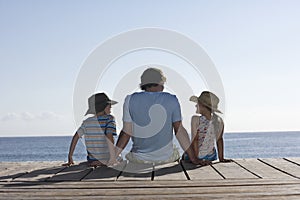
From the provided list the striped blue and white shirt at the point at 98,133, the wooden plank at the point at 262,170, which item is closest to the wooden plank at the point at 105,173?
the striped blue and white shirt at the point at 98,133

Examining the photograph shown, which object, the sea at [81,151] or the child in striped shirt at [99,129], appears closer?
the child in striped shirt at [99,129]

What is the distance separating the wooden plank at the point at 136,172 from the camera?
4.58 meters

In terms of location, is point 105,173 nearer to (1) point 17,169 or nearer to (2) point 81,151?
(1) point 17,169

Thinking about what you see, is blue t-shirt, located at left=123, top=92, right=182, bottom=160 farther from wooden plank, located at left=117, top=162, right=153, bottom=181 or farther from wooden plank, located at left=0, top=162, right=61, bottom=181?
wooden plank, located at left=0, top=162, right=61, bottom=181

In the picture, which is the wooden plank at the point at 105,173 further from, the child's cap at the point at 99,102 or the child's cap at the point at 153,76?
the child's cap at the point at 153,76

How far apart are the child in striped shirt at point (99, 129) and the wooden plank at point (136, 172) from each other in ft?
1.33

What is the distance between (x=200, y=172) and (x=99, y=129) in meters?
1.53

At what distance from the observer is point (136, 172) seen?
16.3ft

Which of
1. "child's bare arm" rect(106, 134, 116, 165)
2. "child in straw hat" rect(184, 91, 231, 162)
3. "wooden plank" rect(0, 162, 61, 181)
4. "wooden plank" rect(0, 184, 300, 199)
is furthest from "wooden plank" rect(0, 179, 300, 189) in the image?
"child in straw hat" rect(184, 91, 231, 162)

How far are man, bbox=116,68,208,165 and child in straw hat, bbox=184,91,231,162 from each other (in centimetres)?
22

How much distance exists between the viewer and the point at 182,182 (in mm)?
4336

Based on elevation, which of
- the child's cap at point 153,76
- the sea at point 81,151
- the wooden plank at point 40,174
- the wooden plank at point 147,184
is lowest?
the sea at point 81,151

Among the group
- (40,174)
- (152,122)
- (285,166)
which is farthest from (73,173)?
(285,166)

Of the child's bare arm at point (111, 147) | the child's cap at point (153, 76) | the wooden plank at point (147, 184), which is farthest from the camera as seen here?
the child's cap at point (153, 76)
